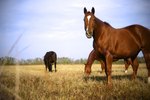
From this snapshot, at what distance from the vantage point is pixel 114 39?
739 cm

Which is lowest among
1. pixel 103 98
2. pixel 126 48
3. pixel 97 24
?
pixel 103 98

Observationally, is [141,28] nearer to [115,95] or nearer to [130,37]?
[130,37]

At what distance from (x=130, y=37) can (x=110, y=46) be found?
1160 millimetres

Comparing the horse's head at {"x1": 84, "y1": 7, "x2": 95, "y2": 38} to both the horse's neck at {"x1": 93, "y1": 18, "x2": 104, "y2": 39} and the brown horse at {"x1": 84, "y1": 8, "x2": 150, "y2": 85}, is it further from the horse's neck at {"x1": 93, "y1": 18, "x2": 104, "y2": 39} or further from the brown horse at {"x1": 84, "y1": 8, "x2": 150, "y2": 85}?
the horse's neck at {"x1": 93, "y1": 18, "x2": 104, "y2": 39}

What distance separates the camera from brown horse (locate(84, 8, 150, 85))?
6809mm

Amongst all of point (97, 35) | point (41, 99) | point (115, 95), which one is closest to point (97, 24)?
point (97, 35)

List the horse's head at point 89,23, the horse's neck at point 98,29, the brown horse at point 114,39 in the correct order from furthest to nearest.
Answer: the horse's neck at point 98,29 → the brown horse at point 114,39 → the horse's head at point 89,23

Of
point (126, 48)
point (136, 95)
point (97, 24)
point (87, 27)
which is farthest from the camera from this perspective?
point (126, 48)

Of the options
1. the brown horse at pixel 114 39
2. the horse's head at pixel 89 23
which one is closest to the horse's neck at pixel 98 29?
the brown horse at pixel 114 39

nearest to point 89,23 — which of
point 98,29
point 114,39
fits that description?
point 98,29

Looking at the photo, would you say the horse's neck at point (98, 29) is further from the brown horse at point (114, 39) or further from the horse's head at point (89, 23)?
the horse's head at point (89, 23)

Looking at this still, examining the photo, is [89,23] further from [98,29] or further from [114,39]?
[114,39]

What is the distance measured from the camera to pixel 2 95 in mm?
4297

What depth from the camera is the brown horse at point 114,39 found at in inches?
268
